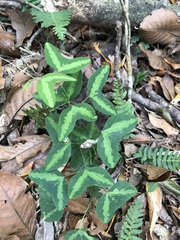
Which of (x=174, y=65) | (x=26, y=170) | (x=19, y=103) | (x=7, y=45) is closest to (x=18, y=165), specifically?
(x=26, y=170)

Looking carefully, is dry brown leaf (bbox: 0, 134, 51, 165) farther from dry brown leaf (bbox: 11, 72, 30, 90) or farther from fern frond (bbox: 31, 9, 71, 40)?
fern frond (bbox: 31, 9, 71, 40)

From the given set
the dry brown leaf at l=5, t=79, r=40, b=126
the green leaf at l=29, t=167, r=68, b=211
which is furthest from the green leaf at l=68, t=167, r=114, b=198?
the dry brown leaf at l=5, t=79, r=40, b=126

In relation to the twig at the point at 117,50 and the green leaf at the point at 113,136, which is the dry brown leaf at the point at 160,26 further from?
the green leaf at the point at 113,136

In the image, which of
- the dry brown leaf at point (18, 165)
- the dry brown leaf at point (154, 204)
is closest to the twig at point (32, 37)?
the dry brown leaf at point (18, 165)

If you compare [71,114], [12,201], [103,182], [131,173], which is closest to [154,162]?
[131,173]

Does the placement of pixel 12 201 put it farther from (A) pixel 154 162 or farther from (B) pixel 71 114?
(A) pixel 154 162

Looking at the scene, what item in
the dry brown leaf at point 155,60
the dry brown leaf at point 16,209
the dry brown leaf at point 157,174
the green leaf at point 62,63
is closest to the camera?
the green leaf at point 62,63
